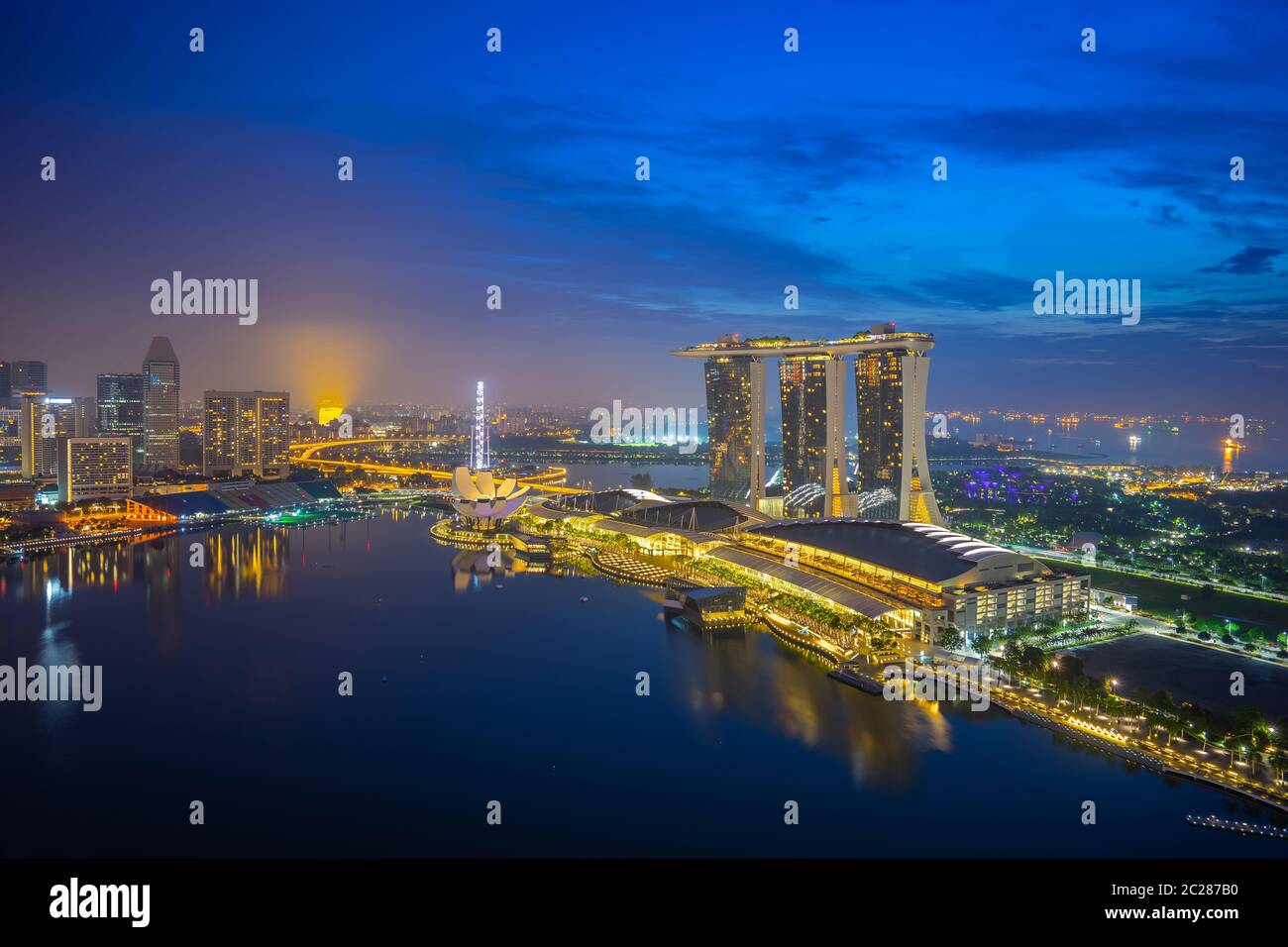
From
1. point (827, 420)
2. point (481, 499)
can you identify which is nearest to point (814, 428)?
point (827, 420)

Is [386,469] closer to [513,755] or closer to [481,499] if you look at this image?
[481,499]

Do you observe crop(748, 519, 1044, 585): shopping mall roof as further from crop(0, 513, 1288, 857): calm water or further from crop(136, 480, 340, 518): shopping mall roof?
crop(136, 480, 340, 518): shopping mall roof

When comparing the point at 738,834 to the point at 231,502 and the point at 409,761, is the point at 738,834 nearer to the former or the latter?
the point at 409,761

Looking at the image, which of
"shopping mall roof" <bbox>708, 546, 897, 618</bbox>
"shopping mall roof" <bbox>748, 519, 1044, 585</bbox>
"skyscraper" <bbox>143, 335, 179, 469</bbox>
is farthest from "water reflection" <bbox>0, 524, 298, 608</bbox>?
"skyscraper" <bbox>143, 335, 179, 469</bbox>

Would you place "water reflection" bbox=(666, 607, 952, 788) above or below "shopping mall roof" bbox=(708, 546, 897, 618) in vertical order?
below
